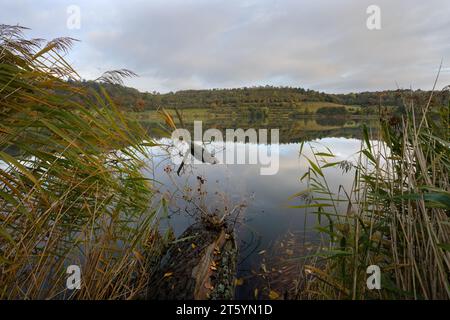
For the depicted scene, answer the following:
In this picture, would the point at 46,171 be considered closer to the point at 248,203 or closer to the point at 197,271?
the point at 197,271

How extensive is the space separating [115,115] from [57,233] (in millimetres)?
1116

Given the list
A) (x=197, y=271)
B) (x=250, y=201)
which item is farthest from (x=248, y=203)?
(x=197, y=271)

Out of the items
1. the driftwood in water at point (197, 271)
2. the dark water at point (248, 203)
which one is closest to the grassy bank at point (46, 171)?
the driftwood in water at point (197, 271)

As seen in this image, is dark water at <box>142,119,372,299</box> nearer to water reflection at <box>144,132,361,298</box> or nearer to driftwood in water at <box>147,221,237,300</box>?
water reflection at <box>144,132,361,298</box>

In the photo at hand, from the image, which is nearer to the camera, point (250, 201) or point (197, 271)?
point (197, 271)

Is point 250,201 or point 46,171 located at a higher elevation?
point 46,171

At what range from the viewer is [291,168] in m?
9.17

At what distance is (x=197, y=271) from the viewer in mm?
2379

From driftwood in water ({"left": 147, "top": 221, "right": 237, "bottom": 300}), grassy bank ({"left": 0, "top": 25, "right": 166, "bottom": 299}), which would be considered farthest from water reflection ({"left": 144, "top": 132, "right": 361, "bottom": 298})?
grassy bank ({"left": 0, "top": 25, "right": 166, "bottom": 299})

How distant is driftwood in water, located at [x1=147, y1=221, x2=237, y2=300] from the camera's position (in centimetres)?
218

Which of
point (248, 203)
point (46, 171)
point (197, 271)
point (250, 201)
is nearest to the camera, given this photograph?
point (46, 171)
